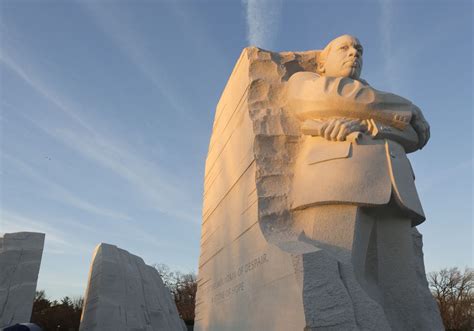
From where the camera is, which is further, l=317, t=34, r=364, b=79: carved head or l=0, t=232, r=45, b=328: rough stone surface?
l=0, t=232, r=45, b=328: rough stone surface

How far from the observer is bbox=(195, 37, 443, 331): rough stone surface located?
321 centimetres

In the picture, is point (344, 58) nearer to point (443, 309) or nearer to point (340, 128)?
point (340, 128)

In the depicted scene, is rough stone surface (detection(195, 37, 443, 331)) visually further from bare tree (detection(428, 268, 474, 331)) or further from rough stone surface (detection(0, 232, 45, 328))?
bare tree (detection(428, 268, 474, 331))

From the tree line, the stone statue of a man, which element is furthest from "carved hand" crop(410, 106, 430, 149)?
the tree line

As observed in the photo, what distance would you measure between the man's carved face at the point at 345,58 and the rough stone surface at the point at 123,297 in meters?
8.19

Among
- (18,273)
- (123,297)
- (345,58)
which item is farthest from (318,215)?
(18,273)

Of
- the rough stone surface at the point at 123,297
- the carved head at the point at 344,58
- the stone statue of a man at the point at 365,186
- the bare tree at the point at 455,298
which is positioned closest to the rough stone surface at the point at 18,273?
the rough stone surface at the point at 123,297

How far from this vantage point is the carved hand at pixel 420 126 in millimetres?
4062

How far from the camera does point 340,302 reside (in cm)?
311

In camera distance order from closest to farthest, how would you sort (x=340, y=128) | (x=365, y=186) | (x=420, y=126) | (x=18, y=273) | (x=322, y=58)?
1. (x=365, y=186)
2. (x=340, y=128)
3. (x=420, y=126)
4. (x=322, y=58)
5. (x=18, y=273)

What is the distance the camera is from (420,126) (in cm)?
408

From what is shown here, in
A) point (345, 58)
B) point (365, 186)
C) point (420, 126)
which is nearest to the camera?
point (365, 186)

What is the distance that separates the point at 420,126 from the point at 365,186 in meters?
0.99

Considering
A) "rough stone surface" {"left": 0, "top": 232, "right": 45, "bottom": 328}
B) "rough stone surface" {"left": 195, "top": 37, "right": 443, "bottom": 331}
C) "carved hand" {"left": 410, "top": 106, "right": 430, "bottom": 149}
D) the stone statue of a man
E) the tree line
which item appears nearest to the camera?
"rough stone surface" {"left": 195, "top": 37, "right": 443, "bottom": 331}
